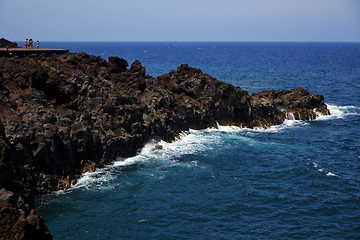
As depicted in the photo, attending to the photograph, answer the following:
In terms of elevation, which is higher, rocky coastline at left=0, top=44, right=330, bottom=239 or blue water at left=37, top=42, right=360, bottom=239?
rocky coastline at left=0, top=44, right=330, bottom=239

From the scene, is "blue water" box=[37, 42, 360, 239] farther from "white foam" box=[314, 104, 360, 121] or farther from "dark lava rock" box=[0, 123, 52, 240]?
"white foam" box=[314, 104, 360, 121]

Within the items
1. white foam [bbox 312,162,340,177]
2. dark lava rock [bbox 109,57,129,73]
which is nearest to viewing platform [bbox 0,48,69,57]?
dark lava rock [bbox 109,57,129,73]

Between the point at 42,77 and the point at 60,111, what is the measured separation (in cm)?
535

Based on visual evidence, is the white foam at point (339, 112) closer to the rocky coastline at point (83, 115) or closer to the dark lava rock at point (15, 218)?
the rocky coastline at point (83, 115)

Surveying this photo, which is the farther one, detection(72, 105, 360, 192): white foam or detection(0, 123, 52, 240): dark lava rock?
detection(72, 105, 360, 192): white foam

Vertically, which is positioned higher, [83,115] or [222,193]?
[83,115]

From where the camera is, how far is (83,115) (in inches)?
1663

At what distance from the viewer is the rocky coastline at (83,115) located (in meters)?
30.1

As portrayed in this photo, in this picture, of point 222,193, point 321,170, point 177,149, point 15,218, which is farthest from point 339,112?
point 15,218

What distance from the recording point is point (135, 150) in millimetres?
46156

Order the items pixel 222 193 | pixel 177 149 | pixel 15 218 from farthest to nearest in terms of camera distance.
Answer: pixel 177 149 < pixel 222 193 < pixel 15 218

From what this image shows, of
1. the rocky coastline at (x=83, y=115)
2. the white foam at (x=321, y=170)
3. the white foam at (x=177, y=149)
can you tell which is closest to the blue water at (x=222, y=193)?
the white foam at (x=177, y=149)

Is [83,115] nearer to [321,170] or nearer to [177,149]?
[177,149]

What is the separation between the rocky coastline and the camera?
98.9ft
